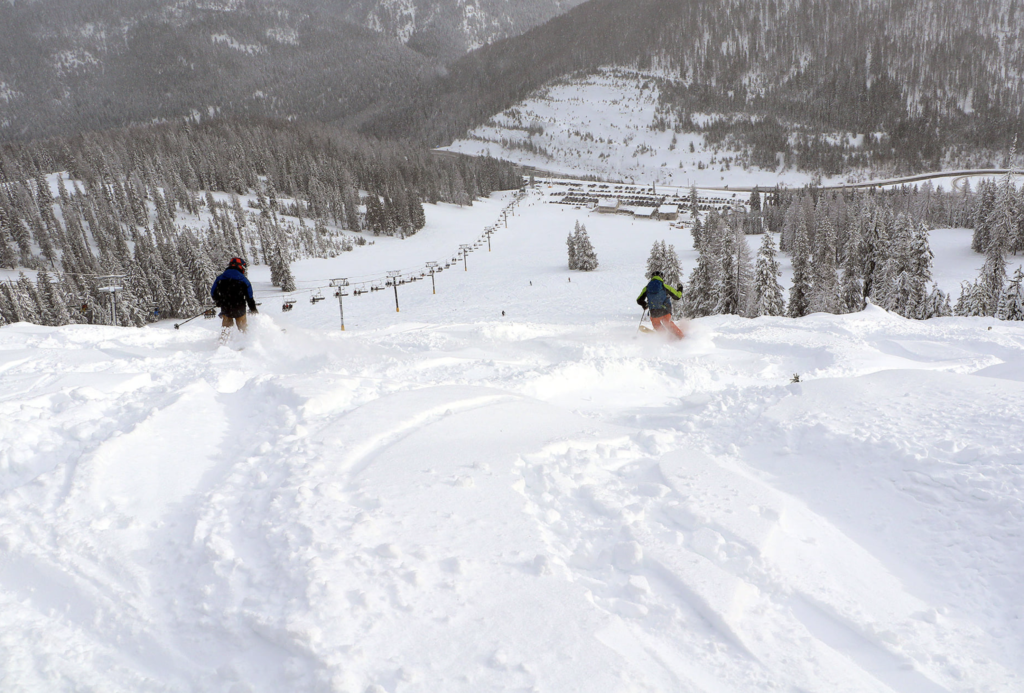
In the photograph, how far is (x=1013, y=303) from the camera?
3478 centimetres

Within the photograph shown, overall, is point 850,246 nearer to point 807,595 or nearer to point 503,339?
point 503,339

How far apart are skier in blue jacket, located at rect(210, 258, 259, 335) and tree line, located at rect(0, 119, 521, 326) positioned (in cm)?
5720

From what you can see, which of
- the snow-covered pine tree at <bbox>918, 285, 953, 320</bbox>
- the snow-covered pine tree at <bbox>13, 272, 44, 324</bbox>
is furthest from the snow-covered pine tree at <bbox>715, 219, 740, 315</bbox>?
the snow-covered pine tree at <bbox>13, 272, 44, 324</bbox>

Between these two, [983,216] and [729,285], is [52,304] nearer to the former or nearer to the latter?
[729,285]

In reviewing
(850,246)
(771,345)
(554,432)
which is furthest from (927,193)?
(554,432)

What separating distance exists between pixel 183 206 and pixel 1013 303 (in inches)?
5547

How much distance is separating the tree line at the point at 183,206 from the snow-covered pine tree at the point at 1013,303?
7952cm

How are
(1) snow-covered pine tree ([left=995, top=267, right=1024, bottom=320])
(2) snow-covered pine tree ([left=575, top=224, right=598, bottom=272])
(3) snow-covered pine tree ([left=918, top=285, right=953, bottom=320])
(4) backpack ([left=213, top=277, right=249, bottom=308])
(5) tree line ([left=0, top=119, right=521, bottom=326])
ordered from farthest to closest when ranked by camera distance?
(2) snow-covered pine tree ([left=575, top=224, right=598, bottom=272]) < (5) tree line ([left=0, top=119, right=521, bottom=326]) < (3) snow-covered pine tree ([left=918, top=285, right=953, bottom=320]) < (1) snow-covered pine tree ([left=995, top=267, right=1024, bottom=320]) < (4) backpack ([left=213, top=277, right=249, bottom=308])

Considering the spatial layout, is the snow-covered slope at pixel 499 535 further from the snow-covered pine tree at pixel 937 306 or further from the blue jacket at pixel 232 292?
the snow-covered pine tree at pixel 937 306

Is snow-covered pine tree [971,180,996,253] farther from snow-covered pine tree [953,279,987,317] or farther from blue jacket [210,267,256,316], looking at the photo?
blue jacket [210,267,256,316]

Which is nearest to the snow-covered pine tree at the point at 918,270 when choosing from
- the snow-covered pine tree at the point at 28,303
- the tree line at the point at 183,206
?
the tree line at the point at 183,206

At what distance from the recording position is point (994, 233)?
54125 millimetres

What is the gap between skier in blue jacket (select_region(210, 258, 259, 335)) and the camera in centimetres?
1295

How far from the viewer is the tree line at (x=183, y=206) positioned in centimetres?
6725
